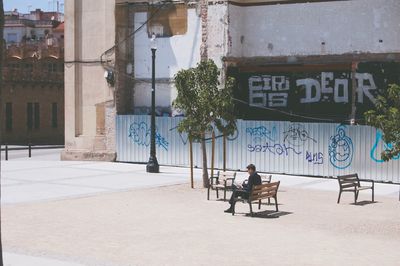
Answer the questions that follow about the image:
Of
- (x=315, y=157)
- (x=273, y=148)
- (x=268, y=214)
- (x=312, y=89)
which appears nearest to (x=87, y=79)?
(x=273, y=148)

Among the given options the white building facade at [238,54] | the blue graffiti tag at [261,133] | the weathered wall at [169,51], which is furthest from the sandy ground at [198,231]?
the weathered wall at [169,51]

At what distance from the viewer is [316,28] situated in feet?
94.5

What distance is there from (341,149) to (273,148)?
115 inches

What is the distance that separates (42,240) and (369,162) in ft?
47.8

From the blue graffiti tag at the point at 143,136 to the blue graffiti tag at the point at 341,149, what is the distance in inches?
312

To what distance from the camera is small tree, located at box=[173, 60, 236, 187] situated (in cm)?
2106

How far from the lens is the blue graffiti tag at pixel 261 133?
26922 millimetres

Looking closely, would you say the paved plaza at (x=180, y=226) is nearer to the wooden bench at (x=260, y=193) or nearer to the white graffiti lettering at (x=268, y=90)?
the wooden bench at (x=260, y=193)

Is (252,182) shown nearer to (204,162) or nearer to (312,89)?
(204,162)

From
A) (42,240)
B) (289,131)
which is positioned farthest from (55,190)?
(289,131)

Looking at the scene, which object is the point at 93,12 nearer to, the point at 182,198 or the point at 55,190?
the point at 55,190

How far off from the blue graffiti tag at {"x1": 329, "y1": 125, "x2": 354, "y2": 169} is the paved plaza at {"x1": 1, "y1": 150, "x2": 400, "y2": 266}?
221 cm

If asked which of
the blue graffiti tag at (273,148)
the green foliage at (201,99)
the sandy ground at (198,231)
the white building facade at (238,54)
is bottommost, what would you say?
the sandy ground at (198,231)

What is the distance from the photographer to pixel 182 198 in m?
19.5
